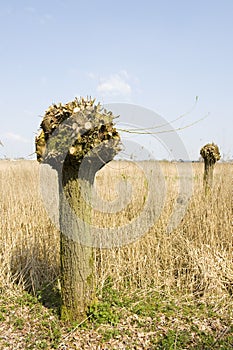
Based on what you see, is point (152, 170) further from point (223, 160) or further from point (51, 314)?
point (51, 314)

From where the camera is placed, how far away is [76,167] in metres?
1.93

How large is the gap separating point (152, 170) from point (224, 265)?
2.28m

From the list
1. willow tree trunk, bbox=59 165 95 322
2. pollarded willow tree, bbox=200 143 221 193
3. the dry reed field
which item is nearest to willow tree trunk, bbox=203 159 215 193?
pollarded willow tree, bbox=200 143 221 193

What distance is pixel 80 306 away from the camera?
6.84 ft

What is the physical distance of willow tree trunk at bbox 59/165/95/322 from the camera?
1964 mm

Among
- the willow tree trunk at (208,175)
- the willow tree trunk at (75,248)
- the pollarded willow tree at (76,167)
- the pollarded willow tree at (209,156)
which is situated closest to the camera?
the pollarded willow tree at (76,167)

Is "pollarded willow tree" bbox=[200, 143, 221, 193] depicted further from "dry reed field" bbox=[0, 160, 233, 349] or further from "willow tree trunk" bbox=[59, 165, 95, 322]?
"willow tree trunk" bbox=[59, 165, 95, 322]

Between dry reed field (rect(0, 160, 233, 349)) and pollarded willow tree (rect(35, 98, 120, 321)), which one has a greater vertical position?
pollarded willow tree (rect(35, 98, 120, 321))

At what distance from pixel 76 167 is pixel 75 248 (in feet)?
1.91

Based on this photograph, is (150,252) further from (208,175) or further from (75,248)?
(208,175)

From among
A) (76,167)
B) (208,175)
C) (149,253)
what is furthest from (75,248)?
(208,175)

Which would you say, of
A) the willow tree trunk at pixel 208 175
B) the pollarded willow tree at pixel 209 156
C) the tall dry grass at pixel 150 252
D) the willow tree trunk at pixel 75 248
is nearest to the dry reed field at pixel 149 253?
the tall dry grass at pixel 150 252

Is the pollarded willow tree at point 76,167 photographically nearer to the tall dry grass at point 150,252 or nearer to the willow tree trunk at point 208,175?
the tall dry grass at point 150,252

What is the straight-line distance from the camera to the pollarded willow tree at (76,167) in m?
1.84
